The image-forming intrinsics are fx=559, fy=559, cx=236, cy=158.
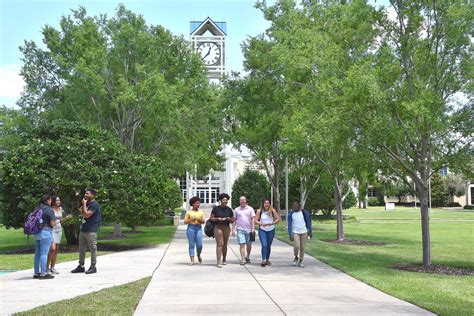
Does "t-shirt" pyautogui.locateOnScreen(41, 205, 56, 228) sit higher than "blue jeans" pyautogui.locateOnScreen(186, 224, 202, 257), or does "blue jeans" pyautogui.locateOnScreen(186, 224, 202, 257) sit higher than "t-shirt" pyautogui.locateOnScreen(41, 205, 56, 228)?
"t-shirt" pyautogui.locateOnScreen(41, 205, 56, 228)

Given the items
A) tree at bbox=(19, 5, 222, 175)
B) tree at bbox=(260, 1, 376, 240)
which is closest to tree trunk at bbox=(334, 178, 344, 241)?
tree at bbox=(260, 1, 376, 240)

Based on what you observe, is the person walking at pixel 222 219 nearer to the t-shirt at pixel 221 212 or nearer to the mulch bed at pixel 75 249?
the t-shirt at pixel 221 212

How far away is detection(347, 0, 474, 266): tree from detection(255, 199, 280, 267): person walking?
3.10 meters

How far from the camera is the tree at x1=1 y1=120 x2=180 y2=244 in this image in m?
16.7

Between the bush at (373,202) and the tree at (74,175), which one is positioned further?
the bush at (373,202)

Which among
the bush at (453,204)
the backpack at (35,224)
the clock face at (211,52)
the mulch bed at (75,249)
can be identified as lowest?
the mulch bed at (75,249)

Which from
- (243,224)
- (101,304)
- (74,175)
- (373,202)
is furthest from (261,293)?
(373,202)

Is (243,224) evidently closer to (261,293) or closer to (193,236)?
(193,236)

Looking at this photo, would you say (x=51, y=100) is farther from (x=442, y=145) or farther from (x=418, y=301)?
(x=418, y=301)

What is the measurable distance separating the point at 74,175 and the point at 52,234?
20.6ft

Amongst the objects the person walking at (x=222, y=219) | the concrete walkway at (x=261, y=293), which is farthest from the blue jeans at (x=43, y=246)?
the person walking at (x=222, y=219)

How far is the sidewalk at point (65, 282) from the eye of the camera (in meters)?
8.30

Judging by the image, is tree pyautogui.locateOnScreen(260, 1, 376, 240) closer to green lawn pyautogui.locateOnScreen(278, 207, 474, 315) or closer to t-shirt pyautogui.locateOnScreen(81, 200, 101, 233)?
green lawn pyautogui.locateOnScreen(278, 207, 474, 315)

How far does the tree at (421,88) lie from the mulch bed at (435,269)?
0.27 metres
